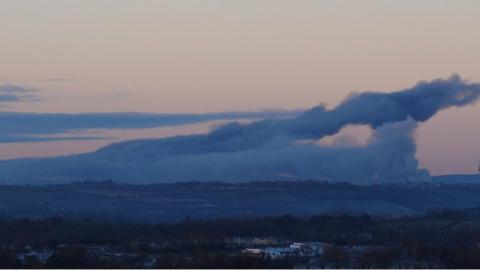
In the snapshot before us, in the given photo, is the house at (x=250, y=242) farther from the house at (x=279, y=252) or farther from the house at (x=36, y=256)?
the house at (x=36, y=256)

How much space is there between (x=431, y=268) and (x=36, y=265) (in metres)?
21.4

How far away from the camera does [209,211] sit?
18738 cm

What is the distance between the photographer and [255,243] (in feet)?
365

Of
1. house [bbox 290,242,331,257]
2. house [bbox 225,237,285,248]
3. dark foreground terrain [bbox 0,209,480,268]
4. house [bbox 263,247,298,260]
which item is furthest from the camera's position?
house [bbox 225,237,285,248]

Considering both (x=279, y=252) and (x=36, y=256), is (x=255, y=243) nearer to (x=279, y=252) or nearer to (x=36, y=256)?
(x=279, y=252)

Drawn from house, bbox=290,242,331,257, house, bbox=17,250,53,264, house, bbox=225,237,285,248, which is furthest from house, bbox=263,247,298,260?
house, bbox=17,250,53,264

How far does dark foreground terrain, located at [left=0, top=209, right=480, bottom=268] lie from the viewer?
84.5m

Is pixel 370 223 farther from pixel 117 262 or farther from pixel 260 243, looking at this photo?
pixel 117 262

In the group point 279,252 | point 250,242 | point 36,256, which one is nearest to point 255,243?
point 250,242

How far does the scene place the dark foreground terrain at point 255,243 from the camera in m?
84.5

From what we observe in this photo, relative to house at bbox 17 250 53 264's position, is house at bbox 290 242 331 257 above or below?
above

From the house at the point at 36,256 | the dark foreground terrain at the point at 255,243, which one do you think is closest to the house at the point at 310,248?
the dark foreground terrain at the point at 255,243

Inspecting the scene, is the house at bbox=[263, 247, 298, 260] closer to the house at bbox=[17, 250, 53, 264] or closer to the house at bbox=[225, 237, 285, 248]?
the house at bbox=[225, 237, 285, 248]

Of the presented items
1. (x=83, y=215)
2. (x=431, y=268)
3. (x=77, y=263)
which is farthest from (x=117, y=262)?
(x=83, y=215)
